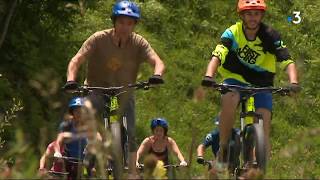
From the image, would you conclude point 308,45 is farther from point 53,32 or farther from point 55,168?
point 55,168

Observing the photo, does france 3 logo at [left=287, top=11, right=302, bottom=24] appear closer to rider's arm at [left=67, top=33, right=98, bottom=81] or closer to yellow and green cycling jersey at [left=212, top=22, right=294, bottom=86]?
yellow and green cycling jersey at [left=212, top=22, right=294, bottom=86]

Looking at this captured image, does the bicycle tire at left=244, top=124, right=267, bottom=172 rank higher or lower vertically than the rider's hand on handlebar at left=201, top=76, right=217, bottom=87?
lower

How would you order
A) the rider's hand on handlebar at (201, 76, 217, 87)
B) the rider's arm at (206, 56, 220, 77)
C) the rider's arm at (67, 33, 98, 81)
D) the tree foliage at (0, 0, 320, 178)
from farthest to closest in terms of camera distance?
1. the tree foliage at (0, 0, 320, 178)
2. the rider's arm at (67, 33, 98, 81)
3. the rider's arm at (206, 56, 220, 77)
4. the rider's hand on handlebar at (201, 76, 217, 87)

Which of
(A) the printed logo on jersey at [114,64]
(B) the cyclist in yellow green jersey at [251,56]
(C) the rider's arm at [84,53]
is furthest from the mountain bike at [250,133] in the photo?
(C) the rider's arm at [84,53]

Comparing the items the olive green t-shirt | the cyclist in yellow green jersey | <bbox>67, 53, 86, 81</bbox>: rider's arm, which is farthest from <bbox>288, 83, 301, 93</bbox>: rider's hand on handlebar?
<bbox>67, 53, 86, 81</bbox>: rider's arm

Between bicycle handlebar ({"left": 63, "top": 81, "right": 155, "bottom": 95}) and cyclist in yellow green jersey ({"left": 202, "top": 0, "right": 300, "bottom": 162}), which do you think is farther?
cyclist in yellow green jersey ({"left": 202, "top": 0, "right": 300, "bottom": 162})

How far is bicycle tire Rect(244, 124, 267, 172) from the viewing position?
6.21 meters

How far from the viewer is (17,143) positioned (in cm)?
273

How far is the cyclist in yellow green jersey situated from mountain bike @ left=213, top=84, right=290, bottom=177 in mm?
136

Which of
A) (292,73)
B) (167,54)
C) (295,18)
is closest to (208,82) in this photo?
(292,73)

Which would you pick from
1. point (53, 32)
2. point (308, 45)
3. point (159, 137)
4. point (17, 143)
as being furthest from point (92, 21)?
point (17, 143)

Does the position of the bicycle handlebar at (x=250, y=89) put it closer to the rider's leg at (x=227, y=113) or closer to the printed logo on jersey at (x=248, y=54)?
the rider's leg at (x=227, y=113)

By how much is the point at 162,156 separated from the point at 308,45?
29.6ft

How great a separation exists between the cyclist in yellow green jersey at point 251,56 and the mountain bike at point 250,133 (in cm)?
14
